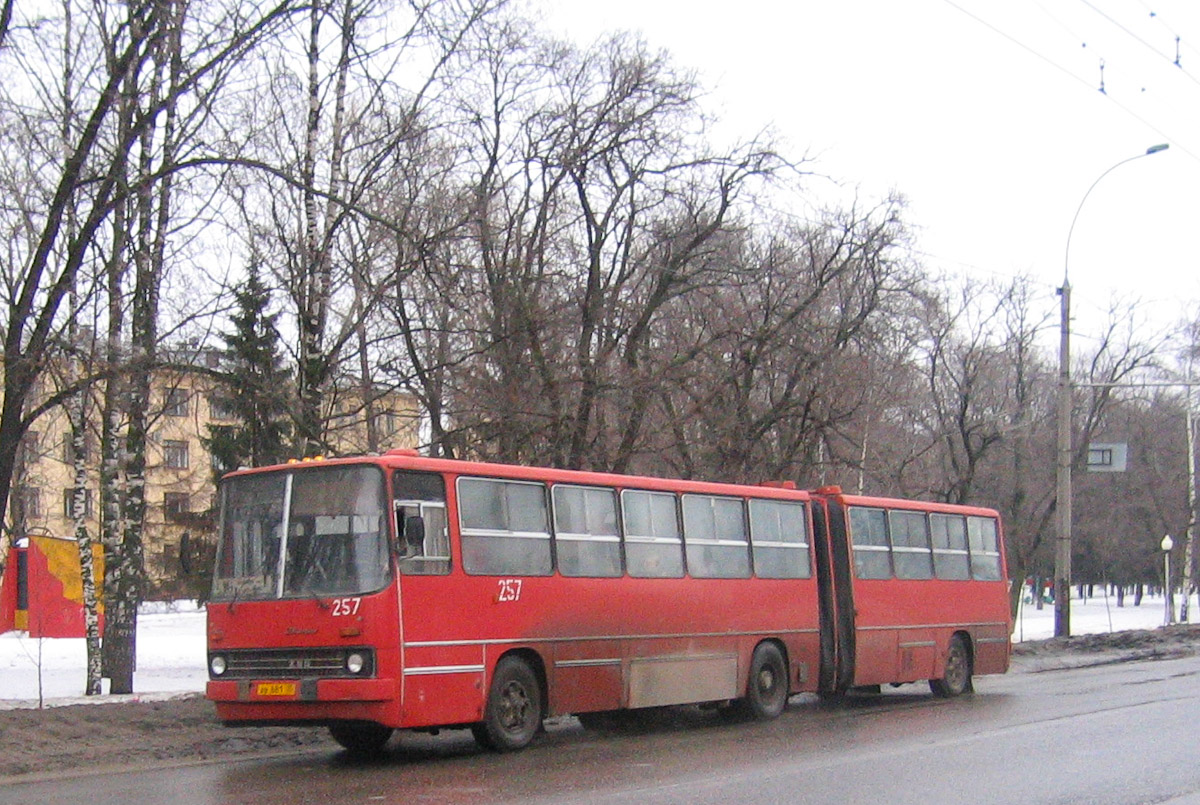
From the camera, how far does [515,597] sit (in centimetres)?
1445

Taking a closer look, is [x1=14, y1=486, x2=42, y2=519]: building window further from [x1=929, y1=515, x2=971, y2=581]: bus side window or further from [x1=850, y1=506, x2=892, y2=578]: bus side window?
[x1=929, y1=515, x2=971, y2=581]: bus side window

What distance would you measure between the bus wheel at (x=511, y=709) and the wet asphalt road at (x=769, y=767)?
250 millimetres

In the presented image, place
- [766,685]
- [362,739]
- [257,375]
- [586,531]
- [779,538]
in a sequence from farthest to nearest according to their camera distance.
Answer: [257,375] < [779,538] < [766,685] < [586,531] < [362,739]

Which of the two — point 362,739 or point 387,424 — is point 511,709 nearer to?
point 362,739

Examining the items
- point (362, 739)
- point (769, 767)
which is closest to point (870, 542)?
point (769, 767)

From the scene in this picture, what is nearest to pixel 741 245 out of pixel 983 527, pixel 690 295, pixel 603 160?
pixel 690 295

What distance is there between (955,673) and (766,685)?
503cm

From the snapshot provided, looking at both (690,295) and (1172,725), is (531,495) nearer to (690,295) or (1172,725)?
(1172,725)

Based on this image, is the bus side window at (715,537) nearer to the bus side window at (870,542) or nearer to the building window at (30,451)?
the bus side window at (870,542)

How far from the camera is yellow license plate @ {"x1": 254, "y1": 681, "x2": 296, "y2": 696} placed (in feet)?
43.2

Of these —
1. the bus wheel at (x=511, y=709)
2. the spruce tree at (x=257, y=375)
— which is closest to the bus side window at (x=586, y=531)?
the bus wheel at (x=511, y=709)

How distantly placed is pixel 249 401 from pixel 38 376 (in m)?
4.71

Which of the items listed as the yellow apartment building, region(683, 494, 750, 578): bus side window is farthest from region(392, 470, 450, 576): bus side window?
region(683, 494, 750, 578): bus side window

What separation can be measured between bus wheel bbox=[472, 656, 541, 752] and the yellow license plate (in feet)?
6.01
